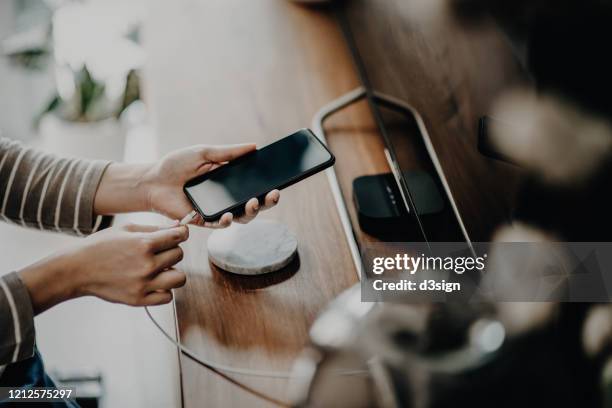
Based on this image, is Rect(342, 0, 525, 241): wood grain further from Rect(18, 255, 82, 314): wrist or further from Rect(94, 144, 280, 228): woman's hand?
Rect(18, 255, 82, 314): wrist

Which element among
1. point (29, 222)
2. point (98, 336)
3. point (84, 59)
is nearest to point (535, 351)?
point (29, 222)

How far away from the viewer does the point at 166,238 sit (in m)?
0.61

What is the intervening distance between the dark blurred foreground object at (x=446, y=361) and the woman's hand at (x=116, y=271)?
27cm

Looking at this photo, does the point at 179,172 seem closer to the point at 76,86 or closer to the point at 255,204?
the point at 255,204

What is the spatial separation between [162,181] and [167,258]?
5.6 inches

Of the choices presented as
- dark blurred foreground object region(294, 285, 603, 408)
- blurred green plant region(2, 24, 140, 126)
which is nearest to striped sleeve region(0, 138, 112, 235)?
dark blurred foreground object region(294, 285, 603, 408)

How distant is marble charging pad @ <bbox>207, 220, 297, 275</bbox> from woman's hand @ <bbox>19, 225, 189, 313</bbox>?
5 cm

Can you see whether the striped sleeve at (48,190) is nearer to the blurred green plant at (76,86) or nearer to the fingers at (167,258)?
the fingers at (167,258)

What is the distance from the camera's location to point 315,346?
0.39m

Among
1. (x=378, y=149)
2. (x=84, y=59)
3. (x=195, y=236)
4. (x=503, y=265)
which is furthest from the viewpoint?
(x=84, y=59)

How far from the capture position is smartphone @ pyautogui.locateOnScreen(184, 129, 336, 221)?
66cm

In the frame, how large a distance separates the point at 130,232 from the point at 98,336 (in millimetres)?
583

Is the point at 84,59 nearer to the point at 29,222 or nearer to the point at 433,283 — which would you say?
the point at 29,222

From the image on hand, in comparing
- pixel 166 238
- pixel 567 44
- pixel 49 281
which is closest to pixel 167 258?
pixel 166 238
